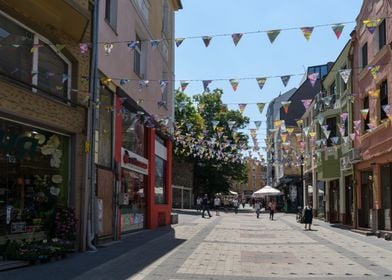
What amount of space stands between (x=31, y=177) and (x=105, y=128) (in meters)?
4.70

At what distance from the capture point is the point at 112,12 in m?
17.8

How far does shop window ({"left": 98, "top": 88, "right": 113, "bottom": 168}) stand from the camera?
16750 mm

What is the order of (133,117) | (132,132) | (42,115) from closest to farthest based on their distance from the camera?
(42,115), (133,117), (132,132)

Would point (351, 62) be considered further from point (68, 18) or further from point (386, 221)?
point (68, 18)

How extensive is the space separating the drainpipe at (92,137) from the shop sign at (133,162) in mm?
3791

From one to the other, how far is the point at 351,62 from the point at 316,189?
1572 cm

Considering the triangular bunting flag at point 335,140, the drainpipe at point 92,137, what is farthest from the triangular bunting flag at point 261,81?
the triangular bunting flag at point 335,140

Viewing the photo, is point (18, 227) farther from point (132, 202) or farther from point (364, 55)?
point (364, 55)

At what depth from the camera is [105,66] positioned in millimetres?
16484

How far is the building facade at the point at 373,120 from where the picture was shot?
21.8 meters

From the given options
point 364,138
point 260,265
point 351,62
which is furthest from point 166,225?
point 260,265

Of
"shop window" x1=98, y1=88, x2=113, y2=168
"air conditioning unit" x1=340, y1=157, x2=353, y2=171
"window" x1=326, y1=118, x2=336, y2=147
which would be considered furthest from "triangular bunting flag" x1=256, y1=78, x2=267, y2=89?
"window" x1=326, y1=118, x2=336, y2=147

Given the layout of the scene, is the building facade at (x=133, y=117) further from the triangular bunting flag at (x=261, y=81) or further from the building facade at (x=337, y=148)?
the building facade at (x=337, y=148)

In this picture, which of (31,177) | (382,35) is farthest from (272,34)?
(382,35)
